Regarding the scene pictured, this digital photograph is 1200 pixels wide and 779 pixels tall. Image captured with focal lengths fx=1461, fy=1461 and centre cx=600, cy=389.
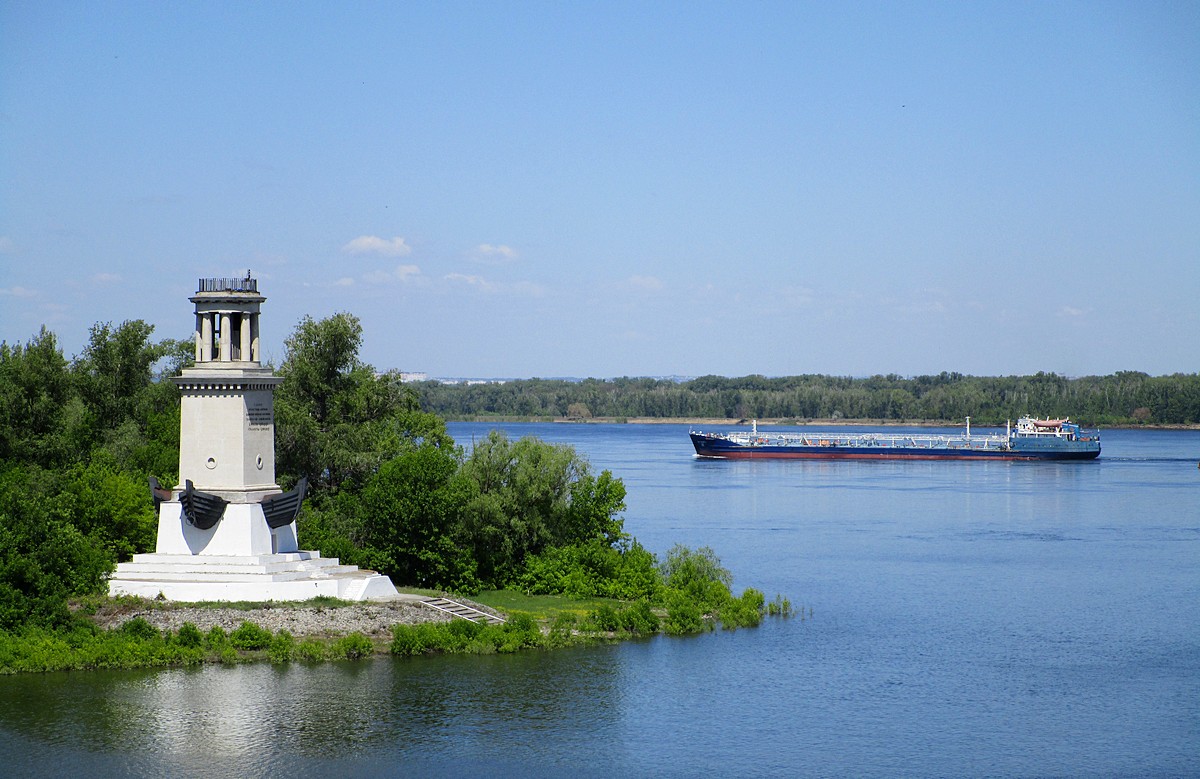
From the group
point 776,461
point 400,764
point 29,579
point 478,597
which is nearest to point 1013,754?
point 400,764

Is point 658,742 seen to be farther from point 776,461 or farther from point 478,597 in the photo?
point 776,461

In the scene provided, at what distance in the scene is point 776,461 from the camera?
423ft

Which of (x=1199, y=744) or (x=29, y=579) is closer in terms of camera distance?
(x=1199, y=744)

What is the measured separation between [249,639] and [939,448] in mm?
106713

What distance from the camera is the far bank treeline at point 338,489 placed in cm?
3509

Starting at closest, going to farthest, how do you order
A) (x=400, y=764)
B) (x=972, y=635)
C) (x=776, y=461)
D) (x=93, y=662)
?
1. (x=400, y=764)
2. (x=93, y=662)
3. (x=972, y=635)
4. (x=776, y=461)

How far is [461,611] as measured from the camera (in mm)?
35094

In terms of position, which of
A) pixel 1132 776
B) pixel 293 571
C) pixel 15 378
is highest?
pixel 15 378

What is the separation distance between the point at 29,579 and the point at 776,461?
10127 centimetres

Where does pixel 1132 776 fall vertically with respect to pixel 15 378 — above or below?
below

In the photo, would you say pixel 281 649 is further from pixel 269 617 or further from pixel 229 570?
pixel 229 570

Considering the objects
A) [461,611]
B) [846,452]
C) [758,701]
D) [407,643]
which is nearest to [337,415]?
[461,611]

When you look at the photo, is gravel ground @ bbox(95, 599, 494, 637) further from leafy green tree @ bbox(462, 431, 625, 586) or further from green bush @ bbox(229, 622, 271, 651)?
leafy green tree @ bbox(462, 431, 625, 586)

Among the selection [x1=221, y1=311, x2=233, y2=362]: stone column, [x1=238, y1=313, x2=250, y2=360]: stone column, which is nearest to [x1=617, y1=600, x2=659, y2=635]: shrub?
[x1=238, y1=313, x2=250, y2=360]: stone column
